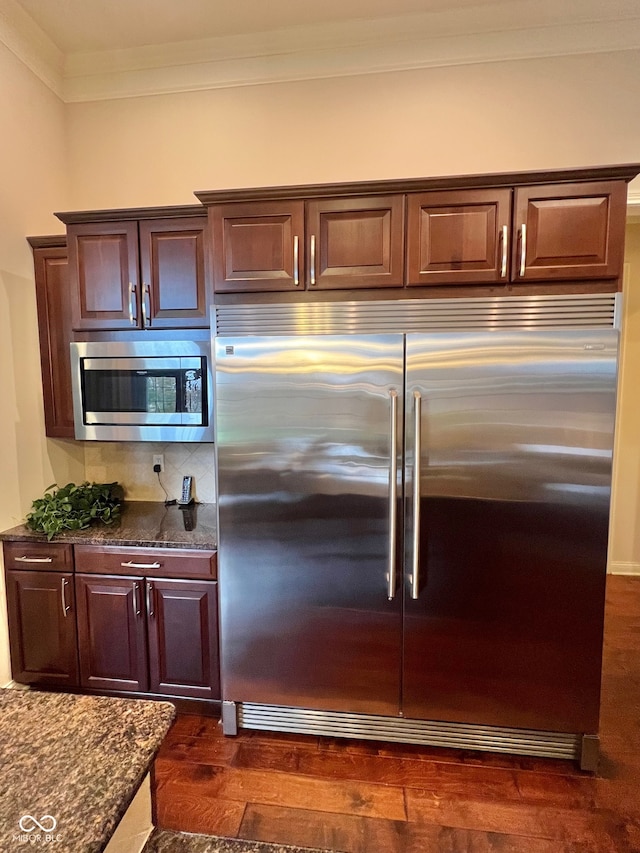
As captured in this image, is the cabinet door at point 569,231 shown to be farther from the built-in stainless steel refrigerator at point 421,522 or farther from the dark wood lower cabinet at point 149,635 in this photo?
the dark wood lower cabinet at point 149,635

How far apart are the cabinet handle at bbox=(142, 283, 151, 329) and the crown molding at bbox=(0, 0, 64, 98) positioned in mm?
→ 1355

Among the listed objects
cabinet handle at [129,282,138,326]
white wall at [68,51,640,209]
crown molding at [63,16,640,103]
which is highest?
crown molding at [63,16,640,103]

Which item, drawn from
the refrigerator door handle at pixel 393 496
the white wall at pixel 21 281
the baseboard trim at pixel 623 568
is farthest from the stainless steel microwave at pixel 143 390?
the baseboard trim at pixel 623 568

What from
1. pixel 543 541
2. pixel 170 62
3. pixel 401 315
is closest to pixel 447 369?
pixel 401 315

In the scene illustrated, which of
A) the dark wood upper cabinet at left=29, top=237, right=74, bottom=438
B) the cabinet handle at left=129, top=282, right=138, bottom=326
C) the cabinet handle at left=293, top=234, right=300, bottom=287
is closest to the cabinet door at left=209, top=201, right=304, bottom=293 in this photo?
the cabinet handle at left=293, top=234, right=300, bottom=287

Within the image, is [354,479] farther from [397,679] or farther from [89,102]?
[89,102]

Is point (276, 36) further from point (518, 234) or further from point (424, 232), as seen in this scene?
point (518, 234)

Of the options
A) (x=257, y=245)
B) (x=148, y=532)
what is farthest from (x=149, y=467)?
(x=257, y=245)

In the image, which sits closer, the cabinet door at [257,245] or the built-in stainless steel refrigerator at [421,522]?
the built-in stainless steel refrigerator at [421,522]

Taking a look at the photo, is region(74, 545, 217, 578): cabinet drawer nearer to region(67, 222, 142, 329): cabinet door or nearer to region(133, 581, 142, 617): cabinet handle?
region(133, 581, 142, 617): cabinet handle

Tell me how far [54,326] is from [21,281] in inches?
10.3

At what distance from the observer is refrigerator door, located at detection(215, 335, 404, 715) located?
1892 mm

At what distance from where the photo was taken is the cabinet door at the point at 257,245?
195cm

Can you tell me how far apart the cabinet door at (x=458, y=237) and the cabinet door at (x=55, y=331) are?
1.80m
